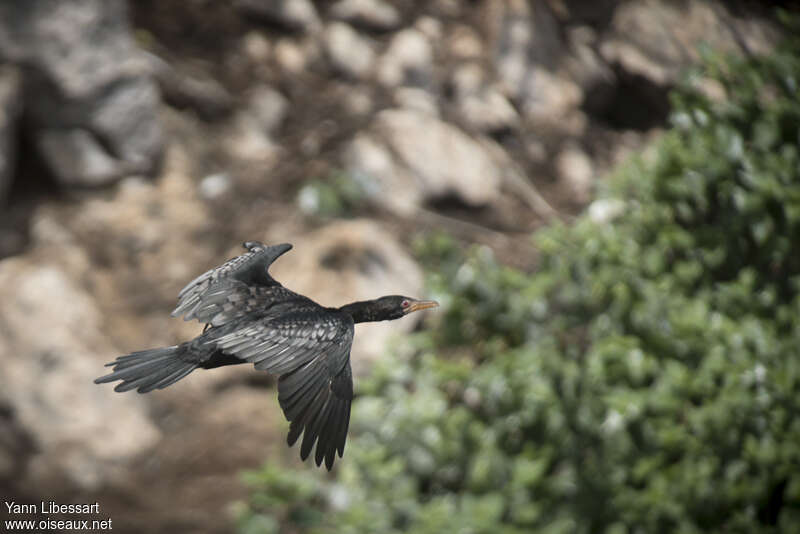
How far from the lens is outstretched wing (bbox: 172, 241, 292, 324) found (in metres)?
1.60

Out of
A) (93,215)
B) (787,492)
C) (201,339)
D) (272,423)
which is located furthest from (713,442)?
(93,215)

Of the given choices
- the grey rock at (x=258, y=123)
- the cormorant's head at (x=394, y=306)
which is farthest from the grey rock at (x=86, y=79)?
the cormorant's head at (x=394, y=306)

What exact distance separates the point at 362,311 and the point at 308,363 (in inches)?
8.0

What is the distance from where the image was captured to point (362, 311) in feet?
5.20

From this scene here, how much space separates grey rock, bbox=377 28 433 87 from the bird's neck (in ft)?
17.0

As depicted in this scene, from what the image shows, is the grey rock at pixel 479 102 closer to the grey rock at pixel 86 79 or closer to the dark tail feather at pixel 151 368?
the grey rock at pixel 86 79

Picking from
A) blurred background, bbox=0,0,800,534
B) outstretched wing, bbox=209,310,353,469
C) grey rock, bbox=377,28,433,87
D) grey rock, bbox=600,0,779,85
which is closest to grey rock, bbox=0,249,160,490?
blurred background, bbox=0,0,800,534

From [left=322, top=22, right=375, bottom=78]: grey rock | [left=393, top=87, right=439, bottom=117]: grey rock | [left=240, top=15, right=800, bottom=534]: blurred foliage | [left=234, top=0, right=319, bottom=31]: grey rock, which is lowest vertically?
[left=240, top=15, right=800, bottom=534]: blurred foliage

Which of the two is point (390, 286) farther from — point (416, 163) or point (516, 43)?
point (516, 43)

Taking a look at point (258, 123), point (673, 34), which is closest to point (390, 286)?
point (258, 123)

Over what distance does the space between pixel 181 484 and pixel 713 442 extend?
266cm

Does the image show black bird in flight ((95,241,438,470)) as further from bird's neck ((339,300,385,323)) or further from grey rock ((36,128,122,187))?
grey rock ((36,128,122,187))

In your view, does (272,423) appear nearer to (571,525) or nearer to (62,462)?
(62,462)

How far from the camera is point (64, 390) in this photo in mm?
4598
